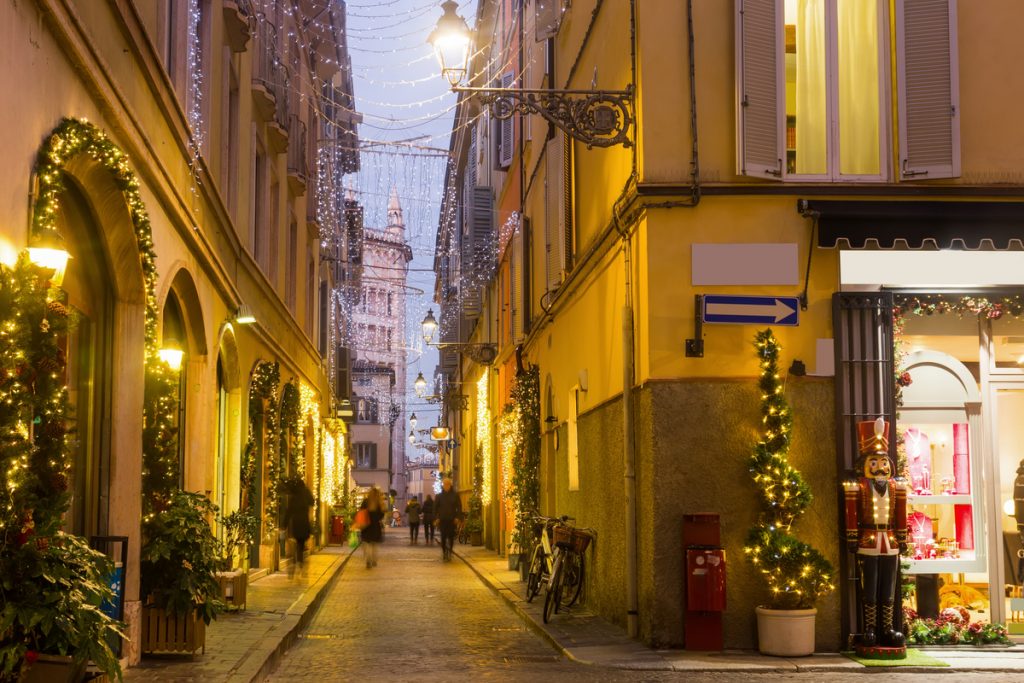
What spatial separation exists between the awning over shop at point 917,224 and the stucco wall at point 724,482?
1.42m

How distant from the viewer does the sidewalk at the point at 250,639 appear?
10.5 m

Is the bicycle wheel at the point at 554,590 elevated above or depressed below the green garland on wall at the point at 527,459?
below

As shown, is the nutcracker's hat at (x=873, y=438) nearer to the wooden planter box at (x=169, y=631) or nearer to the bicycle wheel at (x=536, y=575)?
the wooden planter box at (x=169, y=631)

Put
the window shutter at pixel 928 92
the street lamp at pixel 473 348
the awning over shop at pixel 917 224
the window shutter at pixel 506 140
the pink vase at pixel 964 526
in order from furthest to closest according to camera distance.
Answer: the street lamp at pixel 473 348
the window shutter at pixel 506 140
the pink vase at pixel 964 526
the window shutter at pixel 928 92
the awning over shop at pixel 917 224

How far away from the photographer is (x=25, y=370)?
7.45 meters

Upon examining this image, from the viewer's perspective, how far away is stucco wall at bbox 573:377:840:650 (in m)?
12.4

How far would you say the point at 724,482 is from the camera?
12.5 meters

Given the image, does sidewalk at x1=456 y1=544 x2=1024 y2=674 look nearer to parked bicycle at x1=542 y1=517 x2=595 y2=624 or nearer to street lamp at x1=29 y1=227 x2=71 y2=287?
parked bicycle at x1=542 y1=517 x2=595 y2=624

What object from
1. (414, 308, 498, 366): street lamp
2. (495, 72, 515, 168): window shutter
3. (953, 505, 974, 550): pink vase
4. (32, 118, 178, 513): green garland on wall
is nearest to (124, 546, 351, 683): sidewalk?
(32, 118, 178, 513): green garland on wall

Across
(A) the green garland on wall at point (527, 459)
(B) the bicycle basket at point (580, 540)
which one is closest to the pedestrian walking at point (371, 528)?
(A) the green garland on wall at point (527, 459)

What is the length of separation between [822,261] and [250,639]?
21.8ft

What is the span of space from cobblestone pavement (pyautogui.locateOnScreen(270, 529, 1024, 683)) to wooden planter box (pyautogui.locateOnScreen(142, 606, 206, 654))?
30.6 inches

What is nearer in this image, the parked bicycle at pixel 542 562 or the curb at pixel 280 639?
the curb at pixel 280 639

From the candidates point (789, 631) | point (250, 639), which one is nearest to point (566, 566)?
point (250, 639)
